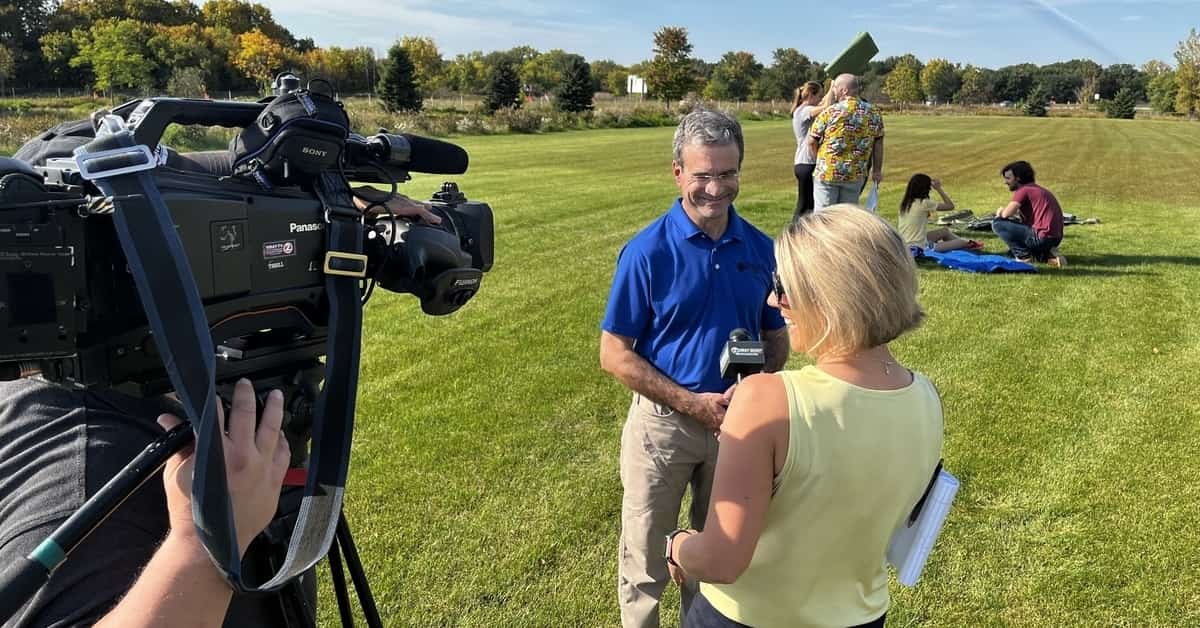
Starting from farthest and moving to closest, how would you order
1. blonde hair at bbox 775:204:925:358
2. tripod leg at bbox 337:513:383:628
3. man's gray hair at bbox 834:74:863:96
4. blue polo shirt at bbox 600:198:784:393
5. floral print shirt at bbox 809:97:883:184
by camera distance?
man's gray hair at bbox 834:74:863:96, floral print shirt at bbox 809:97:883:184, blue polo shirt at bbox 600:198:784:393, blonde hair at bbox 775:204:925:358, tripod leg at bbox 337:513:383:628

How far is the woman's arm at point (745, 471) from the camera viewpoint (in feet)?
5.70

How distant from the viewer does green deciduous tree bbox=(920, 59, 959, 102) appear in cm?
9238

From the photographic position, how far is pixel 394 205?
159 centimetres

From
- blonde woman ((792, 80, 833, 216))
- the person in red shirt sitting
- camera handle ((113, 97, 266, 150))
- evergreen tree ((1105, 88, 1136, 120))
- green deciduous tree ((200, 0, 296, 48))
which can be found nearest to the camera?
camera handle ((113, 97, 266, 150))

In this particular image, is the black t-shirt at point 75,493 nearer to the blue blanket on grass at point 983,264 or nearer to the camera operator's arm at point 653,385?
the camera operator's arm at point 653,385

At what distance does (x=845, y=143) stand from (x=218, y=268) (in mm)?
8282

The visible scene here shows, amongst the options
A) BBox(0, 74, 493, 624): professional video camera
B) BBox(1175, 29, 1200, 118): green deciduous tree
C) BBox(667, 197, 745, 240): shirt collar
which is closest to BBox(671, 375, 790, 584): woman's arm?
BBox(0, 74, 493, 624): professional video camera

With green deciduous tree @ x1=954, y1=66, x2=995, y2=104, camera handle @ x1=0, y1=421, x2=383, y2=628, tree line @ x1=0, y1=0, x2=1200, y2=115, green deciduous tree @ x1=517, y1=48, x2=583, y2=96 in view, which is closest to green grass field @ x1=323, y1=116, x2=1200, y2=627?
camera handle @ x1=0, y1=421, x2=383, y2=628

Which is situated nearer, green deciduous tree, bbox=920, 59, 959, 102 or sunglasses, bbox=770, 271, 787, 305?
sunglasses, bbox=770, 271, 787, 305

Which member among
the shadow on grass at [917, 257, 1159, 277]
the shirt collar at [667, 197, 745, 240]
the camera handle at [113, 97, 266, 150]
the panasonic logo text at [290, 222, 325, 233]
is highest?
the camera handle at [113, 97, 266, 150]

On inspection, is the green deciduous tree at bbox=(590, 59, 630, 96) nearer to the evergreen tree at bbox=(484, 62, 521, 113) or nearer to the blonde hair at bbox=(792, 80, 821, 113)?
the evergreen tree at bbox=(484, 62, 521, 113)

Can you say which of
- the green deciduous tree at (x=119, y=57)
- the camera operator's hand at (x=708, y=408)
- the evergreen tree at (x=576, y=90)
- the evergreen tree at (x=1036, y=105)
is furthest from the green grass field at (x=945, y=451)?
the evergreen tree at (x=1036, y=105)

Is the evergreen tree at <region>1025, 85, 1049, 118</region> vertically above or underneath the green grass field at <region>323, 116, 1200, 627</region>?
above

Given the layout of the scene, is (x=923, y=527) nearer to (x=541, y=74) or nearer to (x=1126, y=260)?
(x=1126, y=260)
